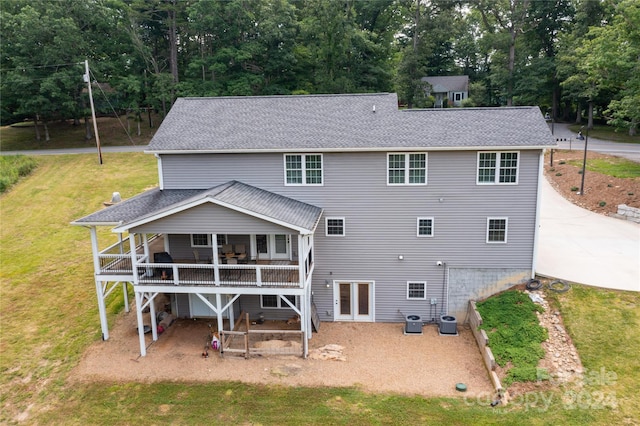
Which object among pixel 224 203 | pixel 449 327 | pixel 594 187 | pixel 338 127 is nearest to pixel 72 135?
pixel 338 127

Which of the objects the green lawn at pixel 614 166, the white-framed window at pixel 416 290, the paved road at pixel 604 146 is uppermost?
the paved road at pixel 604 146

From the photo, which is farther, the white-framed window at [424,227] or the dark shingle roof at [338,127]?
the white-framed window at [424,227]

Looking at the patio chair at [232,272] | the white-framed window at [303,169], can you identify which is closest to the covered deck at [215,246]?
the patio chair at [232,272]

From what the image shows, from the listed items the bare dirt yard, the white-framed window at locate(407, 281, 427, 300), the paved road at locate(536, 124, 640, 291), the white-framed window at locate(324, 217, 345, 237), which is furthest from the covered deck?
the bare dirt yard

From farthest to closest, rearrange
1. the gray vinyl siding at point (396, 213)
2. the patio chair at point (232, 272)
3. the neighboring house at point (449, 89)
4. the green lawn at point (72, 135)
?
the neighboring house at point (449, 89) → the green lawn at point (72, 135) → the gray vinyl siding at point (396, 213) → the patio chair at point (232, 272)

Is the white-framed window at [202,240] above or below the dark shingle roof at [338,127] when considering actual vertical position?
below

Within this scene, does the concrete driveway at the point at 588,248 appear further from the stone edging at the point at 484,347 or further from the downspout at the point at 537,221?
the stone edging at the point at 484,347
